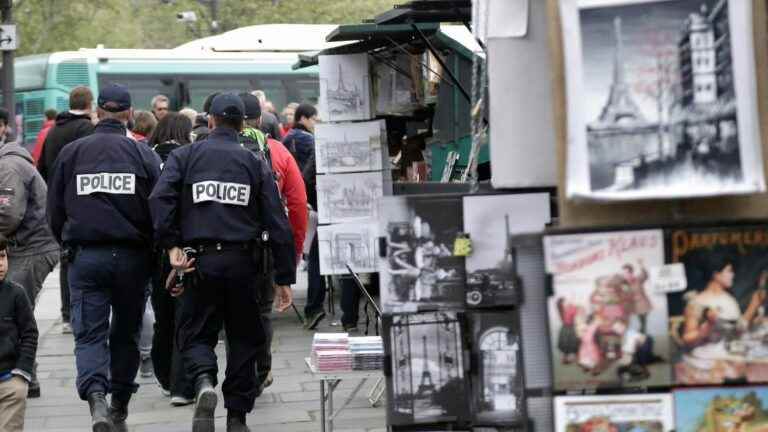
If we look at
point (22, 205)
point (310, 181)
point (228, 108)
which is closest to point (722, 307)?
point (228, 108)

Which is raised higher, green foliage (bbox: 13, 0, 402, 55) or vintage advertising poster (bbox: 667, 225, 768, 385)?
green foliage (bbox: 13, 0, 402, 55)

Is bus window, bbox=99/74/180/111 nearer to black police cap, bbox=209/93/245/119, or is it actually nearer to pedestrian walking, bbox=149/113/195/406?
pedestrian walking, bbox=149/113/195/406

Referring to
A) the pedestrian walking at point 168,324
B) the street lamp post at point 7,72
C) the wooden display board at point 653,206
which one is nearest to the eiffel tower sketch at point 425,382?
the wooden display board at point 653,206

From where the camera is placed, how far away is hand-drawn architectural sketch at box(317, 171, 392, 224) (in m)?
9.88

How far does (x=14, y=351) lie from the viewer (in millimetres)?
7066

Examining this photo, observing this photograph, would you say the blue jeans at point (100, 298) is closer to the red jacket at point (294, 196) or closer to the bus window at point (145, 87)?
the red jacket at point (294, 196)

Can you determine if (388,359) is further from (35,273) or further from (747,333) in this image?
(35,273)

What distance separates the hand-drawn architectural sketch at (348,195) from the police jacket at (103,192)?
2.12 meters

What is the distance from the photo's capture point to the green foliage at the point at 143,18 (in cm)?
3525

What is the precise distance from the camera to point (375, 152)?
32.2 feet

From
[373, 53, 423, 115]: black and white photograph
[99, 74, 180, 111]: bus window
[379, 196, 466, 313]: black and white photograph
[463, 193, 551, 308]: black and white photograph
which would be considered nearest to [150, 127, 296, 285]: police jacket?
[373, 53, 423, 115]: black and white photograph

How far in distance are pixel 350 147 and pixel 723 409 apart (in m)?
6.10

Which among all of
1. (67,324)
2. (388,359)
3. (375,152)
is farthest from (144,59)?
(388,359)

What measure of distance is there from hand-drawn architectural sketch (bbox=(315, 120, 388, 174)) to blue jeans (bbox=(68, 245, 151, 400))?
227 cm
